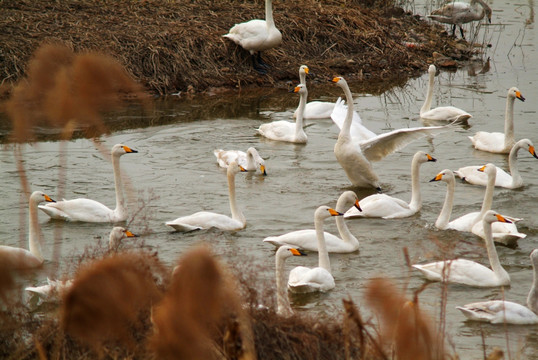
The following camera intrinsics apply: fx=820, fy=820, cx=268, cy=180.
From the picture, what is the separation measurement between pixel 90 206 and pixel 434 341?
655cm

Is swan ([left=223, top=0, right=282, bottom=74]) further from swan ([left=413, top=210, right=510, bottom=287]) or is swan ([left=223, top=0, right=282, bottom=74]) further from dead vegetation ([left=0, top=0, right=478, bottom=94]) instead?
swan ([left=413, top=210, right=510, bottom=287])

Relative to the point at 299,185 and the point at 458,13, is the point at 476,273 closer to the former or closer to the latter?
the point at 299,185

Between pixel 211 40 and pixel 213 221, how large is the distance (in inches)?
358

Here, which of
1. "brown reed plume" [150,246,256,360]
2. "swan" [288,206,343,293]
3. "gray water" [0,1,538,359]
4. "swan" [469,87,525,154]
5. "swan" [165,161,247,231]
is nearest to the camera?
"brown reed plume" [150,246,256,360]

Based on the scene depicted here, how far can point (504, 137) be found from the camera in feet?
41.0

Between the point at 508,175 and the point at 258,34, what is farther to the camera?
the point at 258,34

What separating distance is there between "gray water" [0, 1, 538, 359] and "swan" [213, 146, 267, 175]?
Answer: 17cm

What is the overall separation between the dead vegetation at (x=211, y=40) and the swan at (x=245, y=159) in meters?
4.84

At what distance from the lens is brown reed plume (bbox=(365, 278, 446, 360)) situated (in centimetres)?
309

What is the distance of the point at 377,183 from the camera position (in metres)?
11.2

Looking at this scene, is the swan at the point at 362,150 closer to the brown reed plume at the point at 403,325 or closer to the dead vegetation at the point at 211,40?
the dead vegetation at the point at 211,40

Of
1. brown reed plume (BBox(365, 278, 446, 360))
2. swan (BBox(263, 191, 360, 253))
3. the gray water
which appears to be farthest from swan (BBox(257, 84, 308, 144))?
brown reed plume (BBox(365, 278, 446, 360))

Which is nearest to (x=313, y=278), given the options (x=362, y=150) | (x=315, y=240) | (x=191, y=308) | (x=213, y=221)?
(x=315, y=240)

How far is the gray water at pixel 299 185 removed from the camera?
761cm
